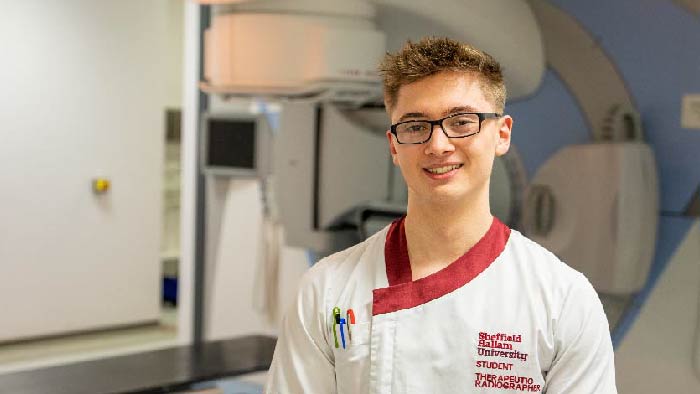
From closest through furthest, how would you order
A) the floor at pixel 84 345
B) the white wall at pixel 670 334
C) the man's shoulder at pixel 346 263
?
the man's shoulder at pixel 346 263 < the white wall at pixel 670 334 < the floor at pixel 84 345

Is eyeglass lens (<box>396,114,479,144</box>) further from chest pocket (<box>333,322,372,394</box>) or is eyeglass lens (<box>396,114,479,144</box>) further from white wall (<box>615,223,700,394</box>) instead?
white wall (<box>615,223,700,394</box>)

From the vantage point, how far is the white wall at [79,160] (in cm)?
422

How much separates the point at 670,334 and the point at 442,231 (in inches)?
52.6

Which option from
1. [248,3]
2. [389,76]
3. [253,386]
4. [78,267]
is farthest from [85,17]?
[389,76]

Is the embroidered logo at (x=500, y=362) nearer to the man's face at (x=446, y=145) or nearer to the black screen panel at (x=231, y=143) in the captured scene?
the man's face at (x=446, y=145)

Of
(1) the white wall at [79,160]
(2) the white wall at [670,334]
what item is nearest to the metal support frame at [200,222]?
(1) the white wall at [79,160]

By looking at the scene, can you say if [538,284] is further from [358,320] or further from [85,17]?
[85,17]

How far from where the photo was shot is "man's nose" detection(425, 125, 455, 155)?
123 cm

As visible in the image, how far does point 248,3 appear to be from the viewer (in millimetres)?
2295

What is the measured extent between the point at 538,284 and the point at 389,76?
35cm

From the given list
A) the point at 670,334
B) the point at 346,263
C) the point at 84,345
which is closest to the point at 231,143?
the point at 84,345

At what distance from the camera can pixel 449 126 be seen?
1246 mm

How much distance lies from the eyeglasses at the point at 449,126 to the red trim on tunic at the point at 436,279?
16 cm

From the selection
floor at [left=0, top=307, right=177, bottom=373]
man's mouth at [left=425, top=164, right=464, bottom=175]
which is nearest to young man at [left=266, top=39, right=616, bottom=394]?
man's mouth at [left=425, top=164, right=464, bottom=175]
